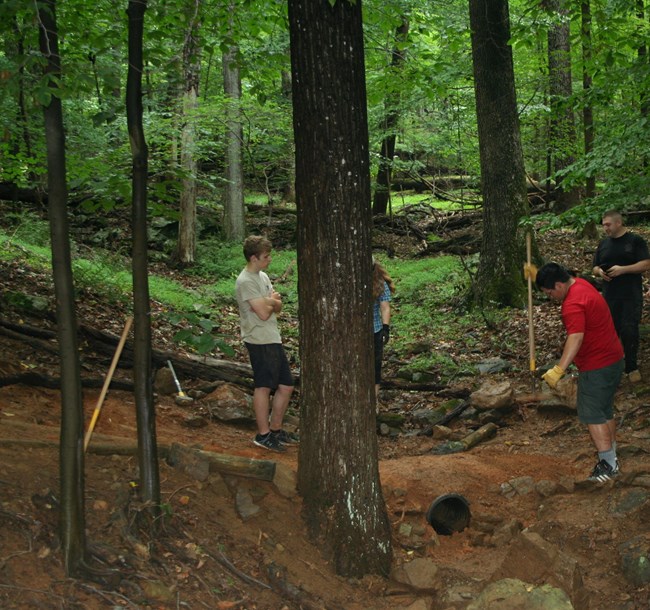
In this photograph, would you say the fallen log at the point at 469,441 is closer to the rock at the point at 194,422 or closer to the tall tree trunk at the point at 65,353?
the rock at the point at 194,422

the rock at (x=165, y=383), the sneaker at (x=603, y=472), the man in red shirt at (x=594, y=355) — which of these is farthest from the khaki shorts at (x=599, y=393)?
the rock at (x=165, y=383)

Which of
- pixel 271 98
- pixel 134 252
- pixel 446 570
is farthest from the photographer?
pixel 271 98

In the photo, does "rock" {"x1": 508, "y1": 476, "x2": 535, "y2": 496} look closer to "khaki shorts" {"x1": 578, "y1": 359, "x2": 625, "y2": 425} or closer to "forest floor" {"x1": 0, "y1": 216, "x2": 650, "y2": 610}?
"forest floor" {"x1": 0, "y1": 216, "x2": 650, "y2": 610}

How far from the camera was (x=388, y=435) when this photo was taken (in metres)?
8.29

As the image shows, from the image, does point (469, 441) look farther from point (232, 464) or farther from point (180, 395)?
point (180, 395)

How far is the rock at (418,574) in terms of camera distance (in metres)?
4.79

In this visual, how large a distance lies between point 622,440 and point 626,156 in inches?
139

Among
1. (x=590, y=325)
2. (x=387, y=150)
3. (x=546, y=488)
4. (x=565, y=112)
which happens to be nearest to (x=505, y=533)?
(x=546, y=488)

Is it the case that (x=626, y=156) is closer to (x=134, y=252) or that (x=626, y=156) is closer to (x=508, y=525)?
(x=508, y=525)

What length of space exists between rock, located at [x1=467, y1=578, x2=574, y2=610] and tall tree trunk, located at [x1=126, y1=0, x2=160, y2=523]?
6.88 ft

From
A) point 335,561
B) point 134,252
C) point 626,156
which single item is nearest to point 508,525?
point 335,561

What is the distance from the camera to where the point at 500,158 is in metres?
12.1

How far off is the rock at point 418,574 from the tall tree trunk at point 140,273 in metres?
1.71

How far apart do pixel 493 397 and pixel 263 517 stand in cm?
413
